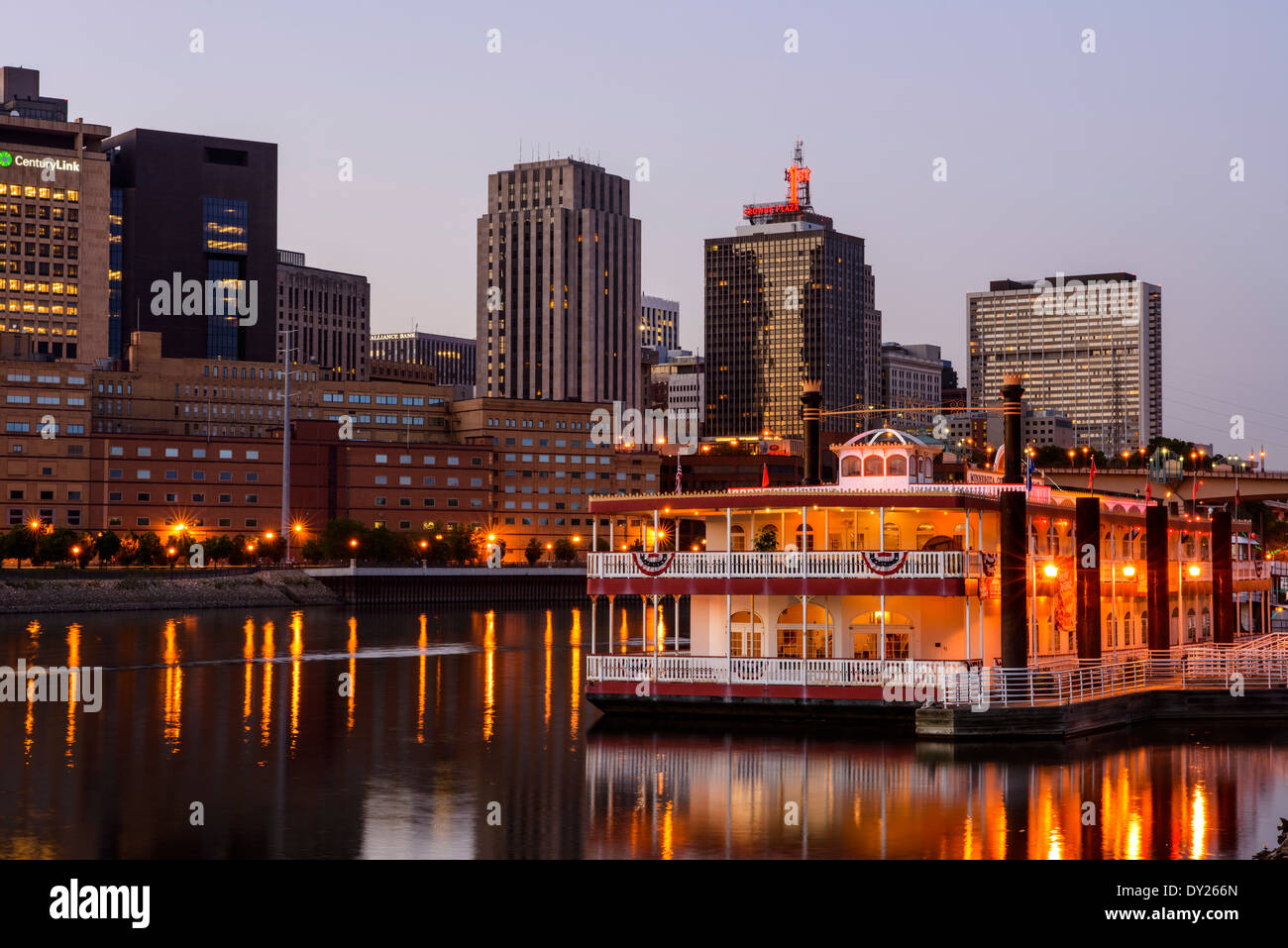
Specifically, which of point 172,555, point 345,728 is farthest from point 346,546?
point 345,728

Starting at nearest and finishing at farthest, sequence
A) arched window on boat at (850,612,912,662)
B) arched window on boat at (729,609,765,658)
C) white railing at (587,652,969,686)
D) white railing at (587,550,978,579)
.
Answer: white railing at (587,550,978,579)
white railing at (587,652,969,686)
arched window on boat at (850,612,912,662)
arched window on boat at (729,609,765,658)

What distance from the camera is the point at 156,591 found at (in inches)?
6029

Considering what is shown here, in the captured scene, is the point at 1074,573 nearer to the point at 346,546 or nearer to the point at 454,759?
the point at 454,759

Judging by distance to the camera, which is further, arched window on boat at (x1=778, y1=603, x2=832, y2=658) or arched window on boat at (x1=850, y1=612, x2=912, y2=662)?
arched window on boat at (x1=778, y1=603, x2=832, y2=658)

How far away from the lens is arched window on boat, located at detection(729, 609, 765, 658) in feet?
176

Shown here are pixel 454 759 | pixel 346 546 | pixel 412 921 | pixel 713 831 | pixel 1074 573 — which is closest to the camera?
pixel 412 921

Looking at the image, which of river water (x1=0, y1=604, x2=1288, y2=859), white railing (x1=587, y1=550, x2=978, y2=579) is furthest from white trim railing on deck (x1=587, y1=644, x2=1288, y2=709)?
white railing (x1=587, y1=550, x2=978, y2=579)

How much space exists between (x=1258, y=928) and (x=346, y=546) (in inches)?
6680

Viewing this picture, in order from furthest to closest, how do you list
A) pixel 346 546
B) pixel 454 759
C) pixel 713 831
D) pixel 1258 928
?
pixel 346 546 → pixel 454 759 → pixel 713 831 → pixel 1258 928

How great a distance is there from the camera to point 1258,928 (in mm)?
25859

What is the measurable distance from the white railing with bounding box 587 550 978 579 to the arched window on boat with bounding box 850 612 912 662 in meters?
2.61

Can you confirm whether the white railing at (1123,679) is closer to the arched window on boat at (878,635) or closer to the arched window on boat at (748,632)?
the arched window on boat at (878,635)

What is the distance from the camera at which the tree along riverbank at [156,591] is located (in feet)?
472

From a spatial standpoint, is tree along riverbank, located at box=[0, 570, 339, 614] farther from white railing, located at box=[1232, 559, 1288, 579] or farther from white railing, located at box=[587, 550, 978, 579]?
white railing, located at box=[1232, 559, 1288, 579]
